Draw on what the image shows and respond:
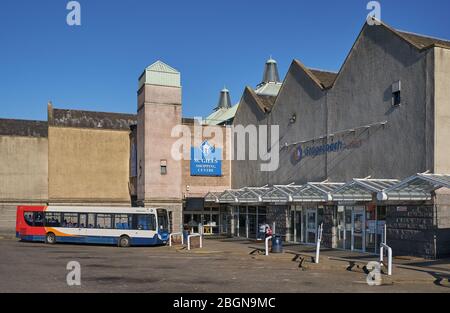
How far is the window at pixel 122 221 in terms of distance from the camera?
1336 inches

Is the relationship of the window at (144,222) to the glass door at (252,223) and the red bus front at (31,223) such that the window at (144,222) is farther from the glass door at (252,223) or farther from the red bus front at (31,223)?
the glass door at (252,223)

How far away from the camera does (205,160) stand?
42469mm

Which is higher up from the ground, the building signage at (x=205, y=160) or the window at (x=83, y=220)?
the building signage at (x=205, y=160)

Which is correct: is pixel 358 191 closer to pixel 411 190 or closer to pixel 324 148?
pixel 411 190

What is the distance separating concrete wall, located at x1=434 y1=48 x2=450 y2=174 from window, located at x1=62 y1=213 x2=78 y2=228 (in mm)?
22512

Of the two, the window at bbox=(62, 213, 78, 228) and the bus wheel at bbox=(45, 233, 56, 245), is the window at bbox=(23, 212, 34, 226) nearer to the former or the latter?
the bus wheel at bbox=(45, 233, 56, 245)

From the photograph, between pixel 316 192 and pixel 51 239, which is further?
pixel 51 239

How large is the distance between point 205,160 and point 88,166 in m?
13.1

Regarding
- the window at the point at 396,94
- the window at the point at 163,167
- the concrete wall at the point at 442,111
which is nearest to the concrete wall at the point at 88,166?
the window at the point at 163,167

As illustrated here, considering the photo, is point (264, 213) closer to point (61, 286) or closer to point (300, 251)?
point (300, 251)

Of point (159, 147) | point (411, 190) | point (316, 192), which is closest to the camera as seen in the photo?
point (411, 190)

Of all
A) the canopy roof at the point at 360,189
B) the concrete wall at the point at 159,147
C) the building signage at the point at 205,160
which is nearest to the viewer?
the canopy roof at the point at 360,189

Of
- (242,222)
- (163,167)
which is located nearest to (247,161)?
(242,222)

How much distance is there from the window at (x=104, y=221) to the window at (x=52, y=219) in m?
2.84
